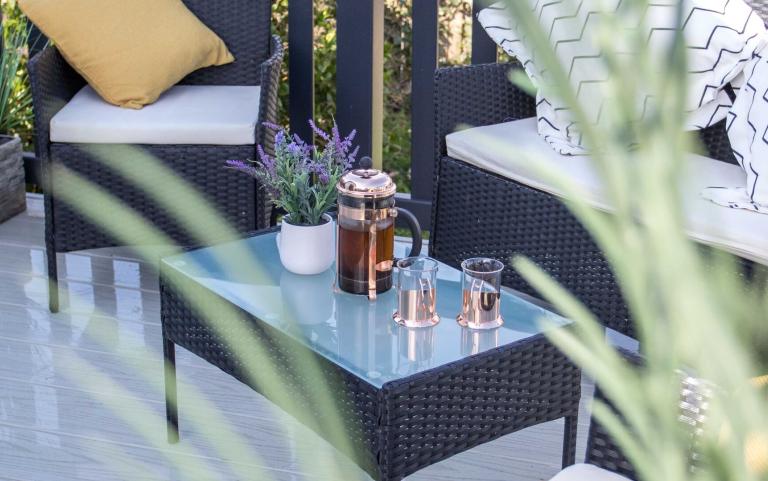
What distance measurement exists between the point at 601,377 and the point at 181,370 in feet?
7.60

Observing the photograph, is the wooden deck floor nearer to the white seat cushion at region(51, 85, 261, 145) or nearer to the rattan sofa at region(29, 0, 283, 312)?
the rattan sofa at region(29, 0, 283, 312)

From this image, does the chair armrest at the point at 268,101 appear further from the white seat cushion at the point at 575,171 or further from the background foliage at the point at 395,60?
the background foliage at the point at 395,60

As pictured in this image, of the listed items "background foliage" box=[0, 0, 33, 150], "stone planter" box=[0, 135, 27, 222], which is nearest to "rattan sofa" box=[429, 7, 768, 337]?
"stone planter" box=[0, 135, 27, 222]

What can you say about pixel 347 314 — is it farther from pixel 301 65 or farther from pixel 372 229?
pixel 301 65

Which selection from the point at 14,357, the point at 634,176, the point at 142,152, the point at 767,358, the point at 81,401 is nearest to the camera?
the point at 634,176

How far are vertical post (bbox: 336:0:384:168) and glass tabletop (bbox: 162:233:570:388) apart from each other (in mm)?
1189

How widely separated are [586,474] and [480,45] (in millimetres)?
1948

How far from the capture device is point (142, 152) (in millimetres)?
2775

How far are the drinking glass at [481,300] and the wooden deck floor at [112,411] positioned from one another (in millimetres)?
413

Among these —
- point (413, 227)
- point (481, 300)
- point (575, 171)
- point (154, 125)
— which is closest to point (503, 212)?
point (575, 171)

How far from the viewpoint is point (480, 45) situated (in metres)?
3.04

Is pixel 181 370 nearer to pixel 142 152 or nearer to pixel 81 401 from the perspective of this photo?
pixel 81 401

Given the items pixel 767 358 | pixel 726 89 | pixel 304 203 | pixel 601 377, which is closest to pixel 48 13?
pixel 304 203

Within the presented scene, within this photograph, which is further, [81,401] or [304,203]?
[81,401]
